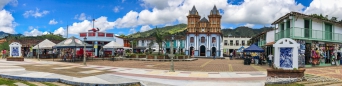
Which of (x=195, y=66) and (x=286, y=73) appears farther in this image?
(x=195, y=66)

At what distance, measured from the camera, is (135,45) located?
67875 mm

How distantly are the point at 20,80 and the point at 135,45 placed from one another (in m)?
57.4

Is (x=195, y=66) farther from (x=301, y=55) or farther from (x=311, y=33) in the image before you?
A: (x=311, y=33)

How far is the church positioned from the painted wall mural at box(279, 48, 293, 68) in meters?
42.6

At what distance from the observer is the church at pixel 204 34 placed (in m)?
55.5

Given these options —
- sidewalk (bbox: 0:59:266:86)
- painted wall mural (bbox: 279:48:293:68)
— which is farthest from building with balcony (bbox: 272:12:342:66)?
painted wall mural (bbox: 279:48:293:68)

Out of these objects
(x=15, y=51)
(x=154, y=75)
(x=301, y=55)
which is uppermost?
(x=15, y=51)

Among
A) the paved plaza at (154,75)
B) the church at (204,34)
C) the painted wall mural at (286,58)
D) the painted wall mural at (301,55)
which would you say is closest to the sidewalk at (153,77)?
the paved plaza at (154,75)

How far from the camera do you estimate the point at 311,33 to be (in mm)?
22375

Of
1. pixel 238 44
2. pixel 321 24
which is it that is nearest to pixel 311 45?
pixel 321 24

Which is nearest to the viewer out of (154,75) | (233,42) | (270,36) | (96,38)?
(154,75)

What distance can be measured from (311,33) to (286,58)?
12.2 m

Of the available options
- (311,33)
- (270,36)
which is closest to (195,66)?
(311,33)

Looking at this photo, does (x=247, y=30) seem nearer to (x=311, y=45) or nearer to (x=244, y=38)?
(x=244, y=38)
